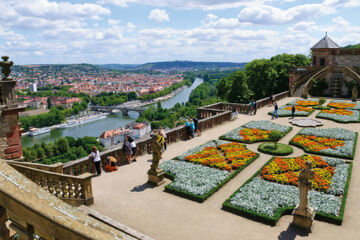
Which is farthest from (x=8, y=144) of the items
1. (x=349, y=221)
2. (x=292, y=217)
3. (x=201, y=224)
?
(x=349, y=221)

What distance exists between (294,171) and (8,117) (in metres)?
13.0

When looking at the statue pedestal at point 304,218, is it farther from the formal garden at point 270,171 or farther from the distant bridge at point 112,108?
the distant bridge at point 112,108

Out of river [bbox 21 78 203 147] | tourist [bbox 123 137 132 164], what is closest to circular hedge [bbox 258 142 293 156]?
tourist [bbox 123 137 132 164]

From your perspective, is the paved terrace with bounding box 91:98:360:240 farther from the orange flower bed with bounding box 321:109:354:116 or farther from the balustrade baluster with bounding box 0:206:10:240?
the orange flower bed with bounding box 321:109:354:116

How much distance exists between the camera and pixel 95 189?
12.3 metres

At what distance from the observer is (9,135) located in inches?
440

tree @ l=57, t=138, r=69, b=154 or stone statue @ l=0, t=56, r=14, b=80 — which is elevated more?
stone statue @ l=0, t=56, r=14, b=80

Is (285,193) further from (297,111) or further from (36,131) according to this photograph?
(36,131)

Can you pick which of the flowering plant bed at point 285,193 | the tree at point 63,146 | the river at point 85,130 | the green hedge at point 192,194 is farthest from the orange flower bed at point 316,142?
the river at point 85,130

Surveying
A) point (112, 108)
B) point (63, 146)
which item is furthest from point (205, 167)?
point (112, 108)

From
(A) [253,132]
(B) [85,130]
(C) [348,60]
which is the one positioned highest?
(C) [348,60]

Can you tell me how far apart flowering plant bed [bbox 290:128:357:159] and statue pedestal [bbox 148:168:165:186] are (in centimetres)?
953

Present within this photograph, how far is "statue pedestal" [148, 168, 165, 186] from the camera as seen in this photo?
1274cm

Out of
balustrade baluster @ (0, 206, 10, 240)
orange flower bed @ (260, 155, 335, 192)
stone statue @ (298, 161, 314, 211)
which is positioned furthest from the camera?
orange flower bed @ (260, 155, 335, 192)
